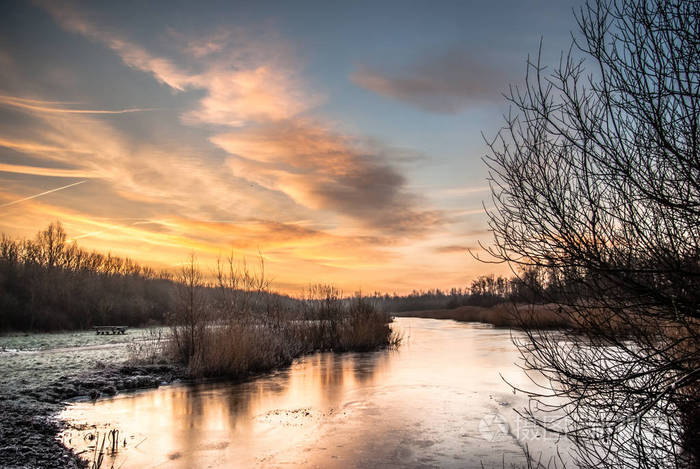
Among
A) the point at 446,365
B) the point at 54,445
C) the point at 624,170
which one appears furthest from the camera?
the point at 446,365

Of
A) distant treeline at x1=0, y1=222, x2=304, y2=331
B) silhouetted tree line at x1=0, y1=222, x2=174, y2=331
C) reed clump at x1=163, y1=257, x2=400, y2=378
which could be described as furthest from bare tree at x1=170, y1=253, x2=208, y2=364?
silhouetted tree line at x1=0, y1=222, x2=174, y2=331

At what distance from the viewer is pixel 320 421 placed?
9000 millimetres

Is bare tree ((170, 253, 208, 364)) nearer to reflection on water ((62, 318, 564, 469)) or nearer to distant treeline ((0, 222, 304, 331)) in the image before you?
reflection on water ((62, 318, 564, 469))

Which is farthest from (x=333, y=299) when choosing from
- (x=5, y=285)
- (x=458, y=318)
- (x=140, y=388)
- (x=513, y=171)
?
(x=458, y=318)

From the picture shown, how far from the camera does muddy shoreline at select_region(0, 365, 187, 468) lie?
6258mm

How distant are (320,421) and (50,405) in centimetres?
581

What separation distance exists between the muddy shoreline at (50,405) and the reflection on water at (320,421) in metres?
0.44

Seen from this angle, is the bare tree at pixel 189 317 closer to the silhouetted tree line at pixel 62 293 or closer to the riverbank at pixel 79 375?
the riverbank at pixel 79 375

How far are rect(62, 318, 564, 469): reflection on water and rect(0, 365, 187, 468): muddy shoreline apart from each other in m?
0.44

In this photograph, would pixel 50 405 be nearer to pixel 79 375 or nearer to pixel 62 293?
pixel 79 375

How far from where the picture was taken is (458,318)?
60.6m

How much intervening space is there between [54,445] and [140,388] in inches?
233

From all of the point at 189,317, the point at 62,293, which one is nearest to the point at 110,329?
the point at 62,293

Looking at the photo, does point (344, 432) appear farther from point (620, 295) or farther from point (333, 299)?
point (333, 299)
